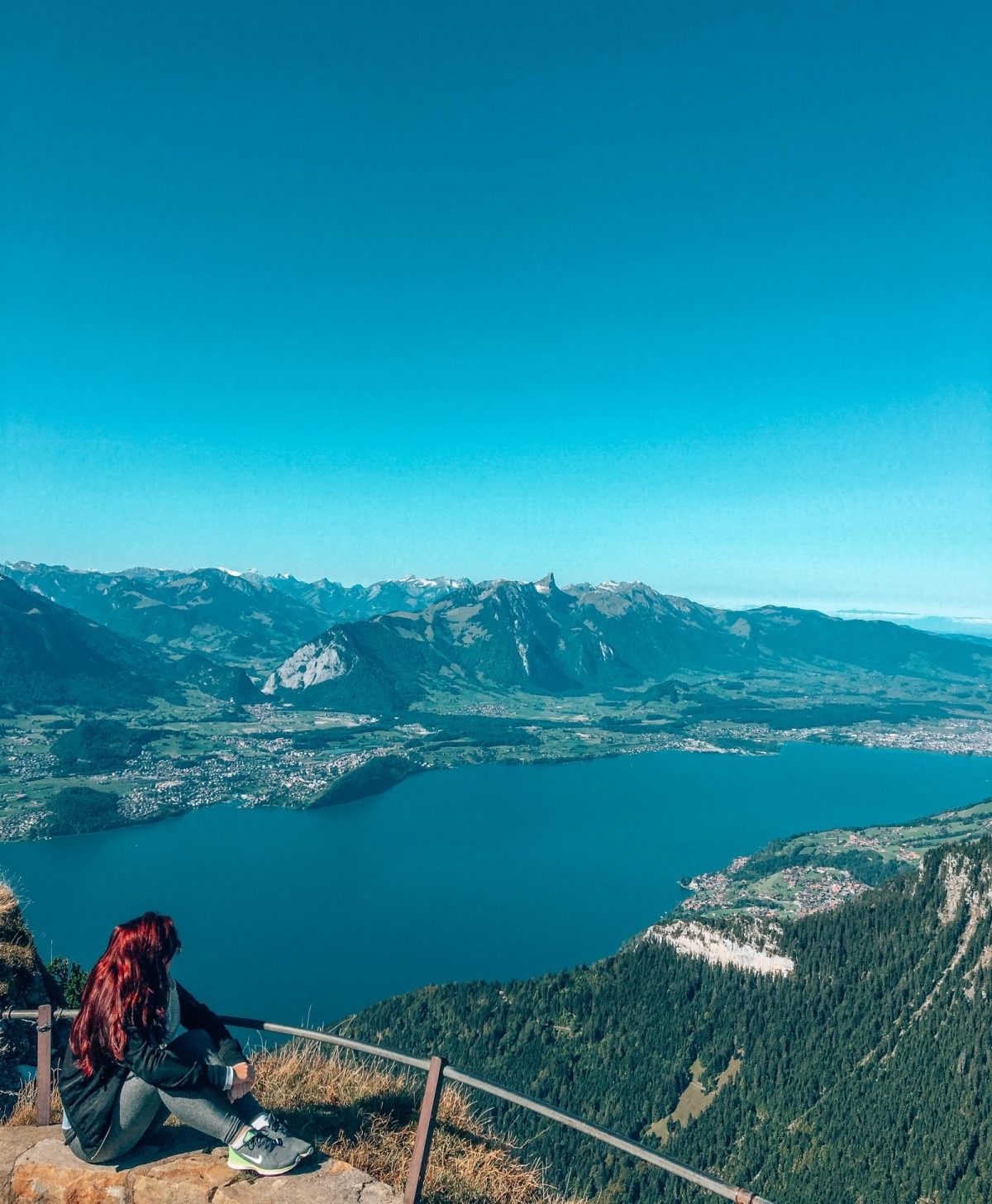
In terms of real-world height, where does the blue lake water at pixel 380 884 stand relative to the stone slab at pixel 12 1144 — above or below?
below

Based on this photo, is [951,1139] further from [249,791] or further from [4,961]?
[249,791]

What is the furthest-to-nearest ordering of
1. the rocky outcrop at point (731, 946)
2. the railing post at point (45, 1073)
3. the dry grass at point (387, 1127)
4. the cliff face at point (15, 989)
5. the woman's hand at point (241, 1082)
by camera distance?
1. the rocky outcrop at point (731, 946)
2. the cliff face at point (15, 989)
3. the dry grass at point (387, 1127)
4. the railing post at point (45, 1073)
5. the woman's hand at point (241, 1082)

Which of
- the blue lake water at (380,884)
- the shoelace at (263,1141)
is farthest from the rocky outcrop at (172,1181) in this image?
the blue lake water at (380,884)

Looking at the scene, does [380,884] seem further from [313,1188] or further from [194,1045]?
[194,1045]

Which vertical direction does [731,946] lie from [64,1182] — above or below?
below

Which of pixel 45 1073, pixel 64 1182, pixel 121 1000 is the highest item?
pixel 121 1000

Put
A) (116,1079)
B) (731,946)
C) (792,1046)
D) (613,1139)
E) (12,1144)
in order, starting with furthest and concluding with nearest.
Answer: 1. (731,946)
2. (792,1046)
3. (12,1144)
4. (116,1079)
5. (613,1139)

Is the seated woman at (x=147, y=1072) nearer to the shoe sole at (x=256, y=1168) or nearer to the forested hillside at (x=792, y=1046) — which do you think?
the shoe sole at (x=256, y=1168)

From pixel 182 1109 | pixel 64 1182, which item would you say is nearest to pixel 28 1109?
pixel 64 1182
